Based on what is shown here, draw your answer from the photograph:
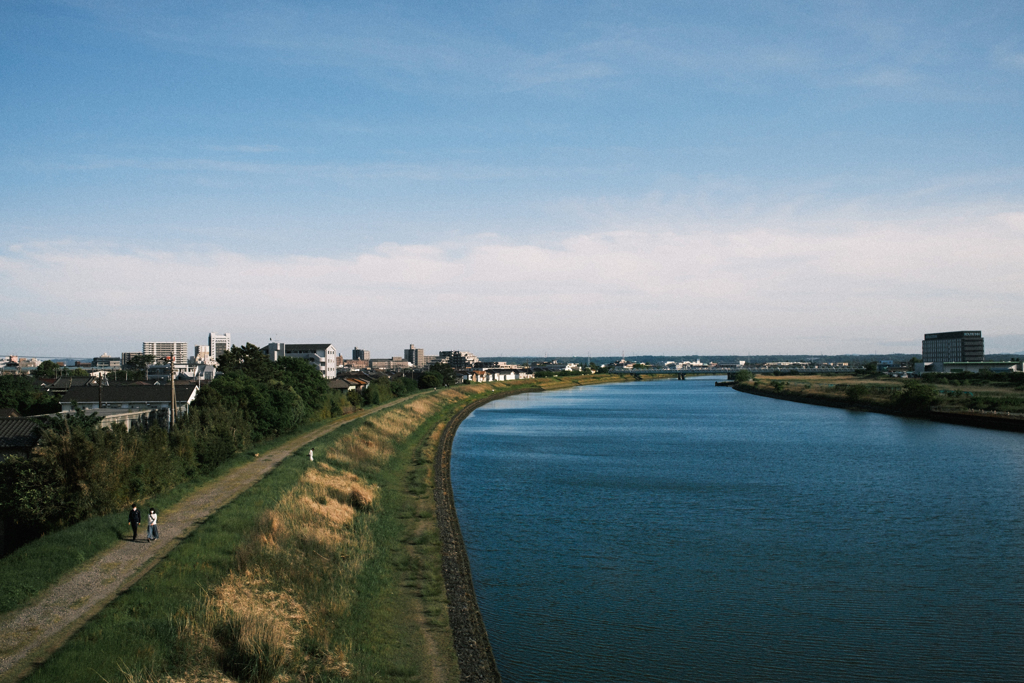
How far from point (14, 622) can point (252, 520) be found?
28.4 feet

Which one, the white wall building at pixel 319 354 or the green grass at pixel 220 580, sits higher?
the white wall building at pixel 319 354

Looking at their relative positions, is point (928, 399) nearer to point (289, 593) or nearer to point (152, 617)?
point (289, 593)

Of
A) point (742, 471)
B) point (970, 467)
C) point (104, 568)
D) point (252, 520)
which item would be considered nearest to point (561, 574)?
point (252, 520)

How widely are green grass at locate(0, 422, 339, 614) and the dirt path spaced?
25 centimetres

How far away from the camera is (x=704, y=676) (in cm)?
1563

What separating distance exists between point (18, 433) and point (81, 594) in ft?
67.8

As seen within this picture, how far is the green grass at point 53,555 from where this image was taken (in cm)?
1536

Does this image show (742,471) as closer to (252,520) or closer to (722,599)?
(722,599)

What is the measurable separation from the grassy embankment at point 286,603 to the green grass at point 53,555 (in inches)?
81.7

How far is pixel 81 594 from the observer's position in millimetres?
15578

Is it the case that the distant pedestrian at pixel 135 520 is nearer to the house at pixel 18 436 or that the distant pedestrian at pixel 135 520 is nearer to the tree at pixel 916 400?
the house at pixel 18 436

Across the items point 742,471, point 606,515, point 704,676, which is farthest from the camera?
point 742,471

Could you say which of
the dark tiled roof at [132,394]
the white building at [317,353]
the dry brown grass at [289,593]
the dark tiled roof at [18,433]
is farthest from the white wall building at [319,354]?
the dry brown grass at [289,593]

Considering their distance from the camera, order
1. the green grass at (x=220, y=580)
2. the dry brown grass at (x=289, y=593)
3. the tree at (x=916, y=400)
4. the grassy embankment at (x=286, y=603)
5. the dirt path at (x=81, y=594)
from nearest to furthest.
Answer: the green grass at (x=220, y=580), the dirt path at (x=81, y=594), the grassy embankment at (x=286, y=603), the dry brown grass at (x=289, y=593), the tree at (x=916, y=400)
